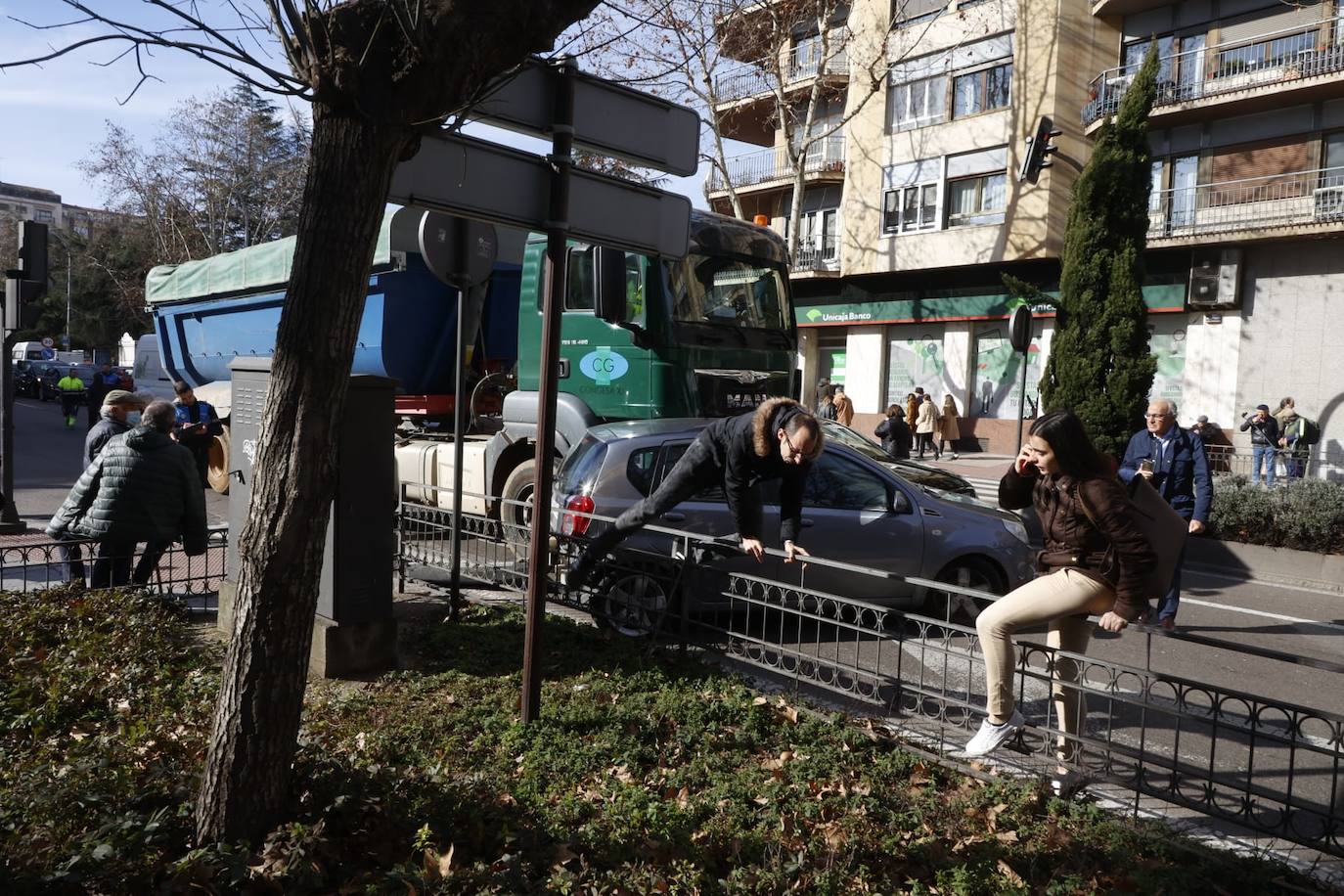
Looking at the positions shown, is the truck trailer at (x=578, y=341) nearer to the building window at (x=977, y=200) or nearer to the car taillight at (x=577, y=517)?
the car taillight at (x=577, y=517)

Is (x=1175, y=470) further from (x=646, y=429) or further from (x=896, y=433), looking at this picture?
(x=896, y=433)

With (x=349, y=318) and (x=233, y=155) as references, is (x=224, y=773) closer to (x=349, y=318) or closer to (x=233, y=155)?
(x=349, y=318)

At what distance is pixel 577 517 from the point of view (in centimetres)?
719

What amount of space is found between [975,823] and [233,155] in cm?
3983

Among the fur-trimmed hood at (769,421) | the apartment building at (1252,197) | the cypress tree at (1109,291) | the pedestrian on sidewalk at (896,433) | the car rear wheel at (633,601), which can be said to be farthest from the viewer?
the apartment building at (1252,197)

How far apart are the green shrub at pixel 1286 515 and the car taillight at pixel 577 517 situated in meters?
8.53

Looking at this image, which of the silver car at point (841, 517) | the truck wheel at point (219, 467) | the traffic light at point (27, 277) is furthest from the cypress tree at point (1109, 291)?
the traffic light at point (27, 277)

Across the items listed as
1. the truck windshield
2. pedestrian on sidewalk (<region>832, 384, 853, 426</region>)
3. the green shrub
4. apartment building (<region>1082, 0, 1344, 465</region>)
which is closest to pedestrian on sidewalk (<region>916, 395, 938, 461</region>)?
pedestrian on sidewalk (<region>832, 384, 853, 426</region>)

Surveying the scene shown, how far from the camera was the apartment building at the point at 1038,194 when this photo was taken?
22156mm

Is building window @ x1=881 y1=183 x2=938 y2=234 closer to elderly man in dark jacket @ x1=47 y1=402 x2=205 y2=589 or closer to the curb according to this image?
the curb

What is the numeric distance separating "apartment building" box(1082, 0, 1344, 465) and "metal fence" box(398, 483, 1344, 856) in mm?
18460

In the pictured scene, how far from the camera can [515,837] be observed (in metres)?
3.42

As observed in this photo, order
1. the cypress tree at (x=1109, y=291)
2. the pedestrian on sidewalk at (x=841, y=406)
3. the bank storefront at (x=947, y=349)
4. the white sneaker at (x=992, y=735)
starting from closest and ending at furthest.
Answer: the white sneaker at (x=992, y=735)
the cypress tree at (x=1109, y=291)
the pedestrian on sidewalk at (x=841, y=406)
the bank storefront at (x=947, y=349)

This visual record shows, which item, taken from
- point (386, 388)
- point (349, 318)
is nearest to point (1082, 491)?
point (349, 318)
